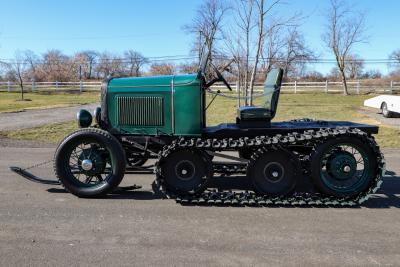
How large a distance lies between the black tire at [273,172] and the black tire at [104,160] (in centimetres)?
180

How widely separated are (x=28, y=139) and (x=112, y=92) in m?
7.59

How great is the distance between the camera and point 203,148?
5.93 m

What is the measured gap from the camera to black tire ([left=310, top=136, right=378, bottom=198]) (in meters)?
5.82

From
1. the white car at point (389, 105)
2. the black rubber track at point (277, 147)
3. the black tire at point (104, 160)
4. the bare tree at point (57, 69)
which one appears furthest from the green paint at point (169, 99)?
the bare tree at point (57, 69)

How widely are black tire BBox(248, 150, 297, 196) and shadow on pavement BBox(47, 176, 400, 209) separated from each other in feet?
2.17

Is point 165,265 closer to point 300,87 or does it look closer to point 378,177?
point 378,177

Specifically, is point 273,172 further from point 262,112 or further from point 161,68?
point 161,68

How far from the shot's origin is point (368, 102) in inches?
887

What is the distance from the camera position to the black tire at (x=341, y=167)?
5.82m

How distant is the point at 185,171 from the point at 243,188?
110 cm

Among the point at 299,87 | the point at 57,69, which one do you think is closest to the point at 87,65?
the point at 57,69

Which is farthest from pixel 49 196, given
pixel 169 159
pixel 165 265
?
Result: pixel 165 265

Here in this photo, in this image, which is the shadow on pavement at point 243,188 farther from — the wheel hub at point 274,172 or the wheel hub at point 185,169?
the wheel hub at point 274,172

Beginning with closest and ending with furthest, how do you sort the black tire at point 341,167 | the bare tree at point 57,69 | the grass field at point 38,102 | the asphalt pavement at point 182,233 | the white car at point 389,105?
the asphalt pavement at point 182,233 → the black tire at point 341,167 → the white car at point 389,105 → the grass field at point 38,102 → the bare tree at point 57,69
